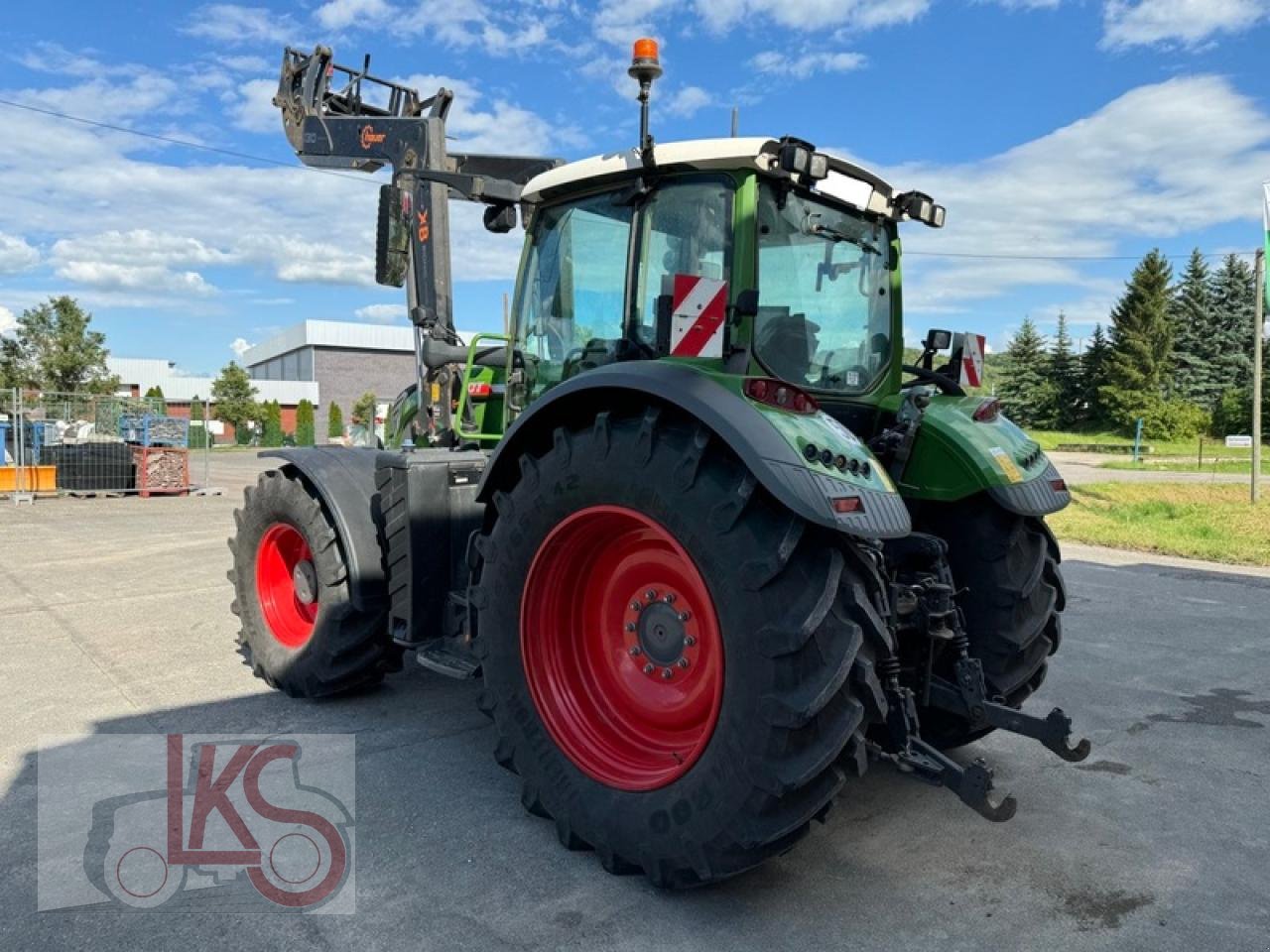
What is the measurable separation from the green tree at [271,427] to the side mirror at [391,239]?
4701 cm

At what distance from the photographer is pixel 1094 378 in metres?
46.5

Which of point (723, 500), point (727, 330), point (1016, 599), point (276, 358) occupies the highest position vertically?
point (276, 358)

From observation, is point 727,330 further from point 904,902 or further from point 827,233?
point 904,902

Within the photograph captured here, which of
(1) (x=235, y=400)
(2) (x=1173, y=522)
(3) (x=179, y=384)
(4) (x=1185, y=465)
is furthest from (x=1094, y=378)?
(3) (x=179, y=384)

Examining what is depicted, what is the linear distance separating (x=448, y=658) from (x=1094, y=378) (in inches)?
1957

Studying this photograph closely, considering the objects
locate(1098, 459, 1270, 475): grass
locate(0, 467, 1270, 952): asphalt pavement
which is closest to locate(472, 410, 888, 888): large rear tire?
locate(0, 467, 1270, 952): asphalt pavement

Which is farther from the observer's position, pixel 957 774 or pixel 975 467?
pixel 975 467

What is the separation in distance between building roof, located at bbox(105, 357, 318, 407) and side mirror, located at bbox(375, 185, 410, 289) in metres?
56.0

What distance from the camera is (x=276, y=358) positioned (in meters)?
68.9

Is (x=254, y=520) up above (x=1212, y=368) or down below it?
below

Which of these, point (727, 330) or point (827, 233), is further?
point (827, 233)

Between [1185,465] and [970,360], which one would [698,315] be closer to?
[970,360]

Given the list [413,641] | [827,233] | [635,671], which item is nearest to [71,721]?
[413,641]

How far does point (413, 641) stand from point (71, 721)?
1.72 m
